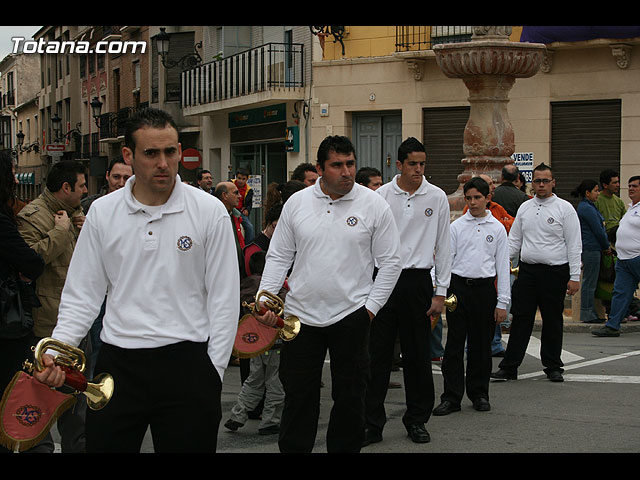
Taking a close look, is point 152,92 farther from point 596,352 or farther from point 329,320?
point 329,320

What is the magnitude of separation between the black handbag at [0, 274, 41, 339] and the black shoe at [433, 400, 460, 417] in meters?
3.66

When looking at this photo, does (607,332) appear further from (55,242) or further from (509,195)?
(55,242)

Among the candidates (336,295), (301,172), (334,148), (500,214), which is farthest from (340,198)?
(500,214)

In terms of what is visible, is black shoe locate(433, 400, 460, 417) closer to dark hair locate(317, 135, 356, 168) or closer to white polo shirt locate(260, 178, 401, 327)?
white polo shirt locate(260, 178, 401, 327)

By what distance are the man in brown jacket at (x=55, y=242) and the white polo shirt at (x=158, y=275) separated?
1.86 metres

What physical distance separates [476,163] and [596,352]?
489 centimetres

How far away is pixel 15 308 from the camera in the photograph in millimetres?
5418

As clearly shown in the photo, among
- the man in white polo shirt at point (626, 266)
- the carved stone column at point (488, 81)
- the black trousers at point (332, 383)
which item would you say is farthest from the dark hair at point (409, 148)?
the carved stone column at point (488, 81)

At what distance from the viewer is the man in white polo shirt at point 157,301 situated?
13.1 feet

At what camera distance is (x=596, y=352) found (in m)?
11.0

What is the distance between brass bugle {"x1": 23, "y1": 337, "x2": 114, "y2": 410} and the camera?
393 centimetres

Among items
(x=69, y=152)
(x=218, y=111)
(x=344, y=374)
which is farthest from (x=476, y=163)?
(x=69, y=152)

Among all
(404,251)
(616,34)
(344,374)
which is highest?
(616,34)

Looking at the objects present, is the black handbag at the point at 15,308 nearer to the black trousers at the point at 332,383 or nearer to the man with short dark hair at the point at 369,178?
the black trousers at the point at 332,383
